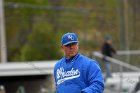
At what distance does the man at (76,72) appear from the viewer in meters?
7.31

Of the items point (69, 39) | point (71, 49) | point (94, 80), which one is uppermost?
point (69, 39)

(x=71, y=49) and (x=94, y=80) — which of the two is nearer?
(x=94, y=80)

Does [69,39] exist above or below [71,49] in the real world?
above

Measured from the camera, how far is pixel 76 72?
7.40 meters

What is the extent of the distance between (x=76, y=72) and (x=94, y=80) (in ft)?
0.84

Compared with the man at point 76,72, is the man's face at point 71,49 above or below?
above

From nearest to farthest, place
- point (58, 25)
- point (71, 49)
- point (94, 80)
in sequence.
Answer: point (94, 80) < point (71, 49) < point (58, 25)

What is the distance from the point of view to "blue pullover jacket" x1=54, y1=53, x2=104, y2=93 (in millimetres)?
7277

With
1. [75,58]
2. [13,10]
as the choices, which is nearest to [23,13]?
[13,10]

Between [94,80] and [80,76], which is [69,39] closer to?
[80,76]

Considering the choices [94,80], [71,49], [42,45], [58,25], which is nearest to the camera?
[94,80]

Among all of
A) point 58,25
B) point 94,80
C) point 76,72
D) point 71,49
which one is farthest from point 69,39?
point 58,25

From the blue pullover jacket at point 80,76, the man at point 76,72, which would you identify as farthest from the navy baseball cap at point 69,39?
the blue pullover jacket at point 80,76

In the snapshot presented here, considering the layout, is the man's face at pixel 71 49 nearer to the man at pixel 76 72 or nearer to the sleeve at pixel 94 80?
the man at pixel 76 72
